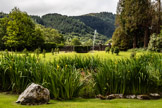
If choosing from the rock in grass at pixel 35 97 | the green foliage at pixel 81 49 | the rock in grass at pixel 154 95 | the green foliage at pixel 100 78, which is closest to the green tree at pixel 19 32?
the green foliage at pixel 81 49

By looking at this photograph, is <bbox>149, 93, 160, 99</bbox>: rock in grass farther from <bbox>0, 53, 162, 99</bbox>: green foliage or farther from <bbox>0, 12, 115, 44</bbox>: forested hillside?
<bbox>0, 12, 115, 44</bbox>: forested hillside

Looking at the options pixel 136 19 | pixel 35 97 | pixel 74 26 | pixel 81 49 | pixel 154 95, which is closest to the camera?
pixel 35 97

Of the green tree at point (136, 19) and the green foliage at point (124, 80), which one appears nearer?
the green foliage at point (124, 80)

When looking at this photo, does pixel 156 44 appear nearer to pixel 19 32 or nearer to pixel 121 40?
pixel 121 40

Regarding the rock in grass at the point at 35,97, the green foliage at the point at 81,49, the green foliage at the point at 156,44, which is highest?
the green foliage at the point at 156,44

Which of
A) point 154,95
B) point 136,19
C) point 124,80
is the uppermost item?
point 136,19

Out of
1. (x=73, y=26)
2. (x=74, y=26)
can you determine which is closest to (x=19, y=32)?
(x=74, y=26)

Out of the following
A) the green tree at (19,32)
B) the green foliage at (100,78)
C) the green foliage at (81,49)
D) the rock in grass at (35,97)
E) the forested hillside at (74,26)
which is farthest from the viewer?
the forested hillside at (74,26)

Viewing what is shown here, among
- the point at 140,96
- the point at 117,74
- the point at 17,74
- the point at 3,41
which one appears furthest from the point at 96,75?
the point at 3,41

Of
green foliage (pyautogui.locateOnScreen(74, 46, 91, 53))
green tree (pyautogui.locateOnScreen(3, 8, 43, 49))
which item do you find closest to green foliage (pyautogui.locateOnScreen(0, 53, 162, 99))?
green foliage (pyautogui.locateOnScreen(74, 46, 91, 53))

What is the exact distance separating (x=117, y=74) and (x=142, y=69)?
0.82m

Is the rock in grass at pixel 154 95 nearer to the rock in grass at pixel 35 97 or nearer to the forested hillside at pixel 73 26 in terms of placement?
the rock in grass at pixel 35 97

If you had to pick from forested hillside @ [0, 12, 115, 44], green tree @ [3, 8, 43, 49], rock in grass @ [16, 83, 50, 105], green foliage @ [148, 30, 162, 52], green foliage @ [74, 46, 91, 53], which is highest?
forested hillside @ [0, 12, 115, 44]

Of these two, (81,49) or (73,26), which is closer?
(81,49)
